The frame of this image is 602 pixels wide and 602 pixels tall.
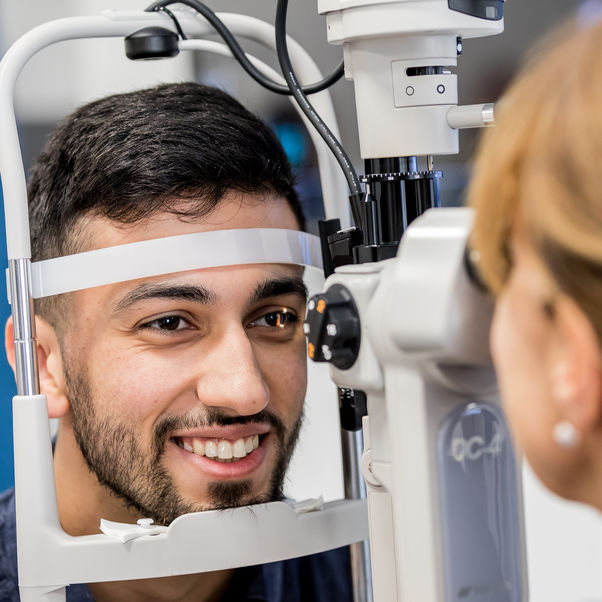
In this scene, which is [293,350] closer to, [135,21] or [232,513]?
[232,513]

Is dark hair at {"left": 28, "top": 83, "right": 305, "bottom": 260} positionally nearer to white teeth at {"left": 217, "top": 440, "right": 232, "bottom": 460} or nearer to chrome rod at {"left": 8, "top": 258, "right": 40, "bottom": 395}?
chrome rod at {"left": 8, "top": 258, "right": 40, "bottom": 395}

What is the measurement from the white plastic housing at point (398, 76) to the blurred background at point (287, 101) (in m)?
0.23

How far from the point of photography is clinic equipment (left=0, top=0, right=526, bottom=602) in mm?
736

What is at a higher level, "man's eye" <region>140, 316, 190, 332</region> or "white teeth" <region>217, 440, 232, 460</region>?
"man's eye" <region>140, 316, 190, 332</region>

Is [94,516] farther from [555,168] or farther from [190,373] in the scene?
[555,168]

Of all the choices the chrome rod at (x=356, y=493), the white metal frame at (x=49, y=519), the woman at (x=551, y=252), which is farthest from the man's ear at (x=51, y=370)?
the woman at (x=551, y=252)

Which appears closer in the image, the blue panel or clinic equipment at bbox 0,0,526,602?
clinic equipment at bbox 0,0,526,602

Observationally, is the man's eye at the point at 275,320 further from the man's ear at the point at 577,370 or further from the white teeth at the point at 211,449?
the man's ear at the point at 577,370

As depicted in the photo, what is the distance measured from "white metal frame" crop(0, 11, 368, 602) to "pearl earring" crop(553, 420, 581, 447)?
594 mm

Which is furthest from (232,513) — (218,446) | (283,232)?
(283,232)

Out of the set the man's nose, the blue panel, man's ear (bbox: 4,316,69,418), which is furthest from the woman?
the blue panel

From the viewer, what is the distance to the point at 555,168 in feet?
1.80

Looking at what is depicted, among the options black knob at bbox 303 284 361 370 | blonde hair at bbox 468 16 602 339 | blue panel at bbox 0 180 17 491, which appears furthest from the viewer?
blue panel at bbox 0 180 17 491

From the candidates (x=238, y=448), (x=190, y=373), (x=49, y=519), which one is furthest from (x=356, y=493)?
(x=49, y=519)
